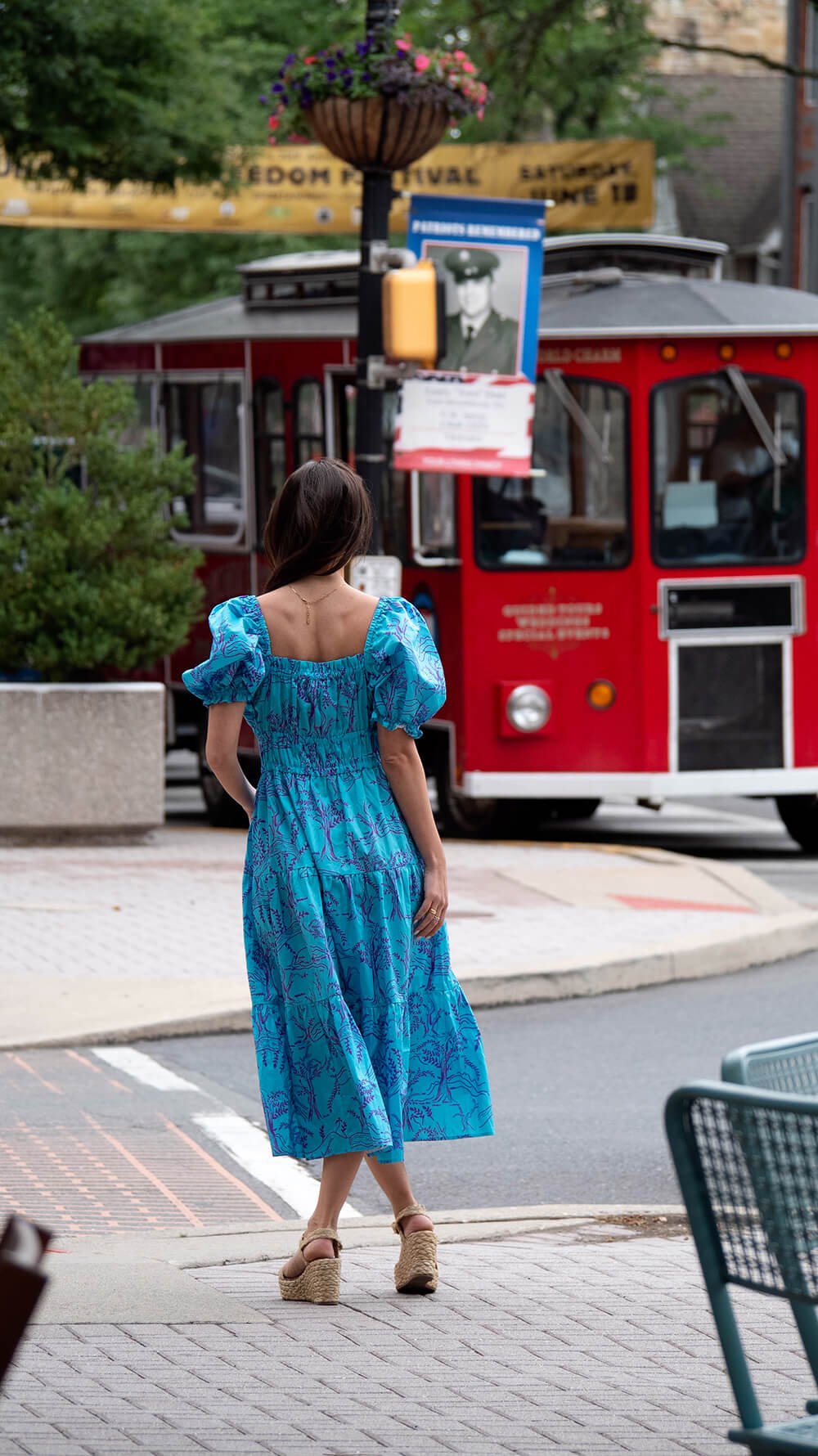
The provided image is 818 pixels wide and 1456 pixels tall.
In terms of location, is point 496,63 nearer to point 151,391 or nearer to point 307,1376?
point 151,391

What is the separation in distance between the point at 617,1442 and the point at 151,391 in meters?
13.6

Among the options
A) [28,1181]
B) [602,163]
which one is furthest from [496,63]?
[28,1181]

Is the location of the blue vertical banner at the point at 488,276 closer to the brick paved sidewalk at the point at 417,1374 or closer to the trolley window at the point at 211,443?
the trolley window at the point at 211,443

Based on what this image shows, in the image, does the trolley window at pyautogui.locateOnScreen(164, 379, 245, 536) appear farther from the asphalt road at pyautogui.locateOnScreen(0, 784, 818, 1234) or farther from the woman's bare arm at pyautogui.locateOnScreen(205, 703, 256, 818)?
the woman's bare arm at pyautogui.locateOnScreen(205, 703, 256, 818)

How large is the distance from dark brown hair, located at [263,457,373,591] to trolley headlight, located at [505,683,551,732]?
873 cm

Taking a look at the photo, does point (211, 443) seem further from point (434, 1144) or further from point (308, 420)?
point (434, 1144)

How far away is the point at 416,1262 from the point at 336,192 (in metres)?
20.3

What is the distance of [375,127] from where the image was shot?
40.7 feet

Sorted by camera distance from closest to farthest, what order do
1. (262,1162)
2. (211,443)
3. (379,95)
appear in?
(262,1162), (379,95), (211,443)

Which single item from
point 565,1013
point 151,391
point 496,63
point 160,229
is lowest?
point 565,1013

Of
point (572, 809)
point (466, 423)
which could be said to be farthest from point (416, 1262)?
point (572, 809)

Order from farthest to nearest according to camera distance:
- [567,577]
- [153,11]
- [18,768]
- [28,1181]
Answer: [153,11]
[567,577]
[18,768]
[28,1181]

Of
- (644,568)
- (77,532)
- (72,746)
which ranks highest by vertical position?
(77,532)

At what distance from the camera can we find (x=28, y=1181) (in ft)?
20.6
